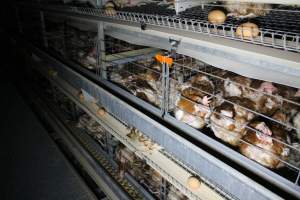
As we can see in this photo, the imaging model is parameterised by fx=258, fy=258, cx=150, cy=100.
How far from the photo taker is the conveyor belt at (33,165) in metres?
2.40

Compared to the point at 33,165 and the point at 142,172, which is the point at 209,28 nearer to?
the point at 142,172

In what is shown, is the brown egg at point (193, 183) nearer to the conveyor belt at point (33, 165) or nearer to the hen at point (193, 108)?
the hen at point (193, 108)

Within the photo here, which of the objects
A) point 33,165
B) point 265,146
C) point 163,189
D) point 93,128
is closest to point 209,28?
point 265,146

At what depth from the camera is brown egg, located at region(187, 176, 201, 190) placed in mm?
1216

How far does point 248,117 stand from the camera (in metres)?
1.32

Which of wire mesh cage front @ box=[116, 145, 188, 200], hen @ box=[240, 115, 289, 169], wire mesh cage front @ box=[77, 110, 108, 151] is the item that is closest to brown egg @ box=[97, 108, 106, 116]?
wire mesh cage front @ box=[116, 145, 188, 200]

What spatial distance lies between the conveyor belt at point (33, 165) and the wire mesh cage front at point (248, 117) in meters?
1.47

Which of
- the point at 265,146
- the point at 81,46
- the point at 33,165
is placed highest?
the point at 81,46

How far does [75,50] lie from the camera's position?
2.83 m

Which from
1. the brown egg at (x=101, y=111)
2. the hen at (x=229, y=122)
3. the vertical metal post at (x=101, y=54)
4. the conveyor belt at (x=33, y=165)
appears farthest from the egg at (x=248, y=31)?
the conveyor belt at (x=33, y=165)

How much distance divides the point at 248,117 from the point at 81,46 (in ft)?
6.80

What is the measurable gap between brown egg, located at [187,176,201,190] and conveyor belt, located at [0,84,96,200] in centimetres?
139

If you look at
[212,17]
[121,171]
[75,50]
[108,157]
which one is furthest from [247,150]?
[75,50]

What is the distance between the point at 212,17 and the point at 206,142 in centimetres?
57
